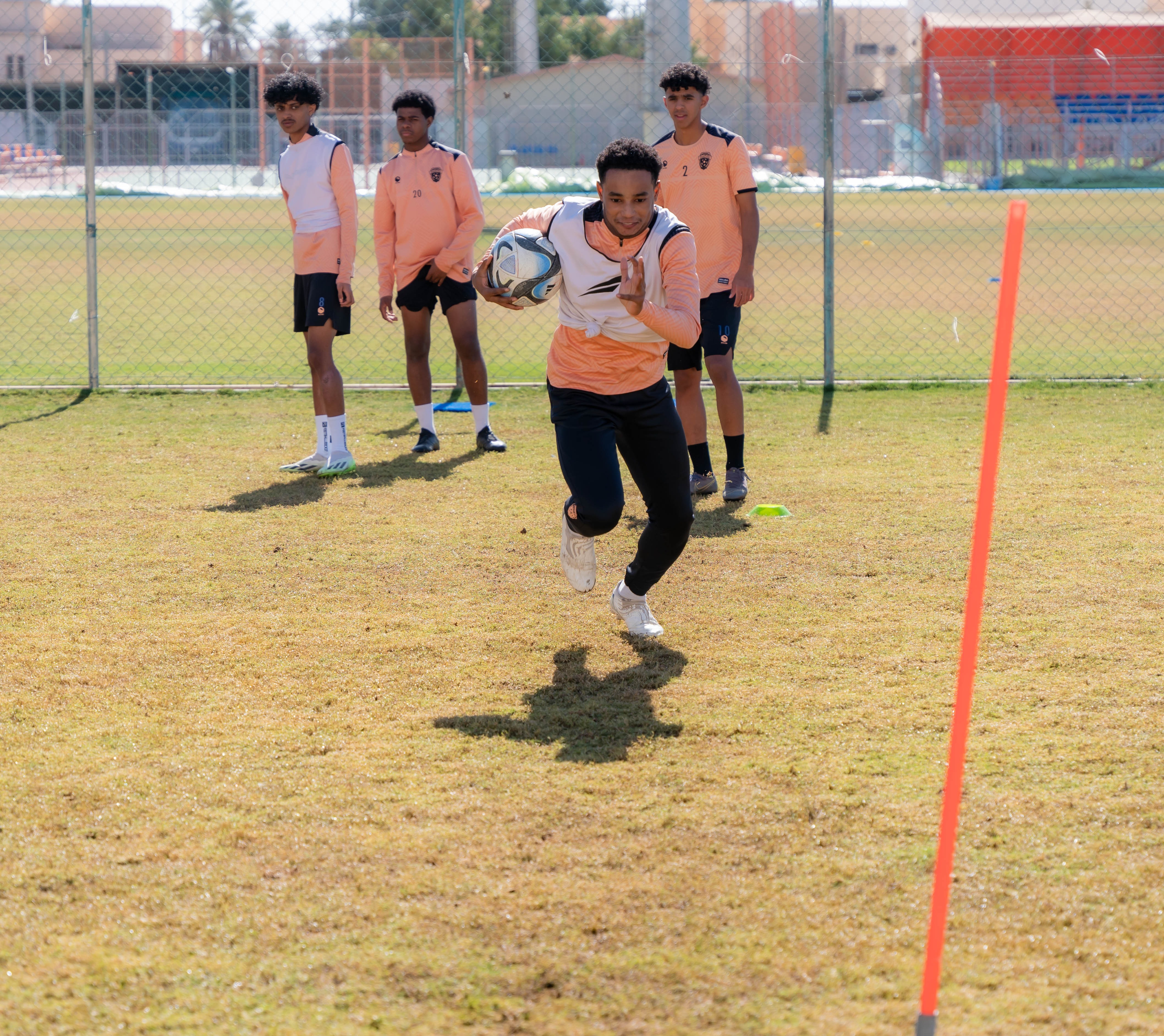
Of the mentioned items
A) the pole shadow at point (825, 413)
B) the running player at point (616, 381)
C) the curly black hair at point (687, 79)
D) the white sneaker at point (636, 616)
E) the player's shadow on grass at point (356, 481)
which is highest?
the curly black hair at point (687, 79)

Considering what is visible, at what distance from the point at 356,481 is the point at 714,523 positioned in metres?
2.23

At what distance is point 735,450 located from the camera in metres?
7.63

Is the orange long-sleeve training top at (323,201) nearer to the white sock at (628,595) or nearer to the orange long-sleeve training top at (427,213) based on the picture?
the orange long-sleeve training top at (427,213)

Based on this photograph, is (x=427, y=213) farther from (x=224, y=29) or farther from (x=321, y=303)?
(x=224, y=29)

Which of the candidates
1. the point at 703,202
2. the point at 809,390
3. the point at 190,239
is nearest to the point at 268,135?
the point at 190,239

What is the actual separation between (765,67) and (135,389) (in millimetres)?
6494

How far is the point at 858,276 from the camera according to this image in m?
19.8

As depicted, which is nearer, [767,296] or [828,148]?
[828,148]

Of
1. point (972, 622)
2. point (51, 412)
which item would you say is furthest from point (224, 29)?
point (972, 622)

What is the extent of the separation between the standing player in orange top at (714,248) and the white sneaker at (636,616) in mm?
2256

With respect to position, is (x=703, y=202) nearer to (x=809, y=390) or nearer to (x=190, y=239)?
(x=809, y=390)

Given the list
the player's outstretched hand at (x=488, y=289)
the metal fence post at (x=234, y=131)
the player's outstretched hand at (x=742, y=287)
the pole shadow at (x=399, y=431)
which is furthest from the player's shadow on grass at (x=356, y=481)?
the metal fence post at (x=234, y=131)

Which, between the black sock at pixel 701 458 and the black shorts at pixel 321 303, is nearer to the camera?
the black sock at pixel 701 458

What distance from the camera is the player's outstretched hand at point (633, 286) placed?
14.7 ft
